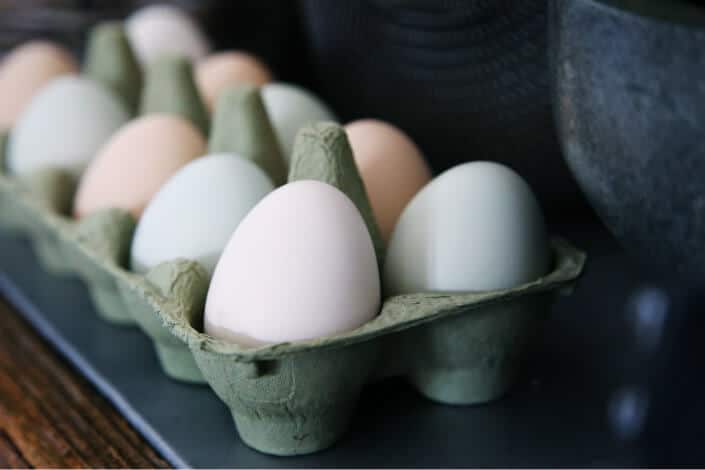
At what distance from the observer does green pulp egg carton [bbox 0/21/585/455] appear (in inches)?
17.5

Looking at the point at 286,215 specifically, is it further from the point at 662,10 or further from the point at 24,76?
the point at 24,76

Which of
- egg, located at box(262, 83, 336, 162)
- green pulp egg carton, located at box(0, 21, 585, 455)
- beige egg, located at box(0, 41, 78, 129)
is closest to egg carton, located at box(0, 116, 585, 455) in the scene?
green pulp egg carton, located at box(0, 21, 585, 455)

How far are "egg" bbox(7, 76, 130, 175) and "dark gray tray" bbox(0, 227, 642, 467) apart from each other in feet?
0.35

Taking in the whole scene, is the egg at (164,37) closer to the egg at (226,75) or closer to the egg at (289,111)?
Answer: the egg at (226,75)

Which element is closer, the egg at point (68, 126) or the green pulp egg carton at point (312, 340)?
the green pulp egg carton at point (312, 340)

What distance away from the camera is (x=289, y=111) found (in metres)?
0.64

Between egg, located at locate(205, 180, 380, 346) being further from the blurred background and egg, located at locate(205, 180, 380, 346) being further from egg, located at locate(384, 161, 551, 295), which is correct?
the blurred background

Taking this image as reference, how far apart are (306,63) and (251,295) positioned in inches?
20.8

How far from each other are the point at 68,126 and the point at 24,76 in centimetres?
16

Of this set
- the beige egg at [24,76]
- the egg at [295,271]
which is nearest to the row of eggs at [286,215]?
the egg at [295,271]

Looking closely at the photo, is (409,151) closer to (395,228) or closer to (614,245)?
(395,228)

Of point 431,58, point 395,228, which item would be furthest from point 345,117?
point 395,228

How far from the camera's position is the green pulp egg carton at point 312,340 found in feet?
1.46

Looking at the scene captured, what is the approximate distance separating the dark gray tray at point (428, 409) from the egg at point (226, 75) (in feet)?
0.64
